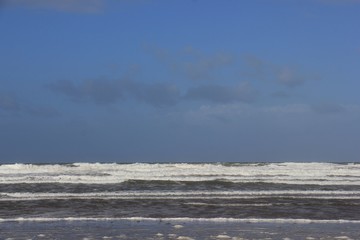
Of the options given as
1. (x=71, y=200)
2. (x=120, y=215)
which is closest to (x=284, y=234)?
(x=120, y=215)

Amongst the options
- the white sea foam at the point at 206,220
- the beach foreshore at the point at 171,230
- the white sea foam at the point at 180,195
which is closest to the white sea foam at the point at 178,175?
the white sea foam at the point at 180,195

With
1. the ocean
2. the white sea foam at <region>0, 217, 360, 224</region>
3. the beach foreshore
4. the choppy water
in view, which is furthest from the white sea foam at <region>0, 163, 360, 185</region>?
the beach foreshore

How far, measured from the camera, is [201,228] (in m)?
16.9

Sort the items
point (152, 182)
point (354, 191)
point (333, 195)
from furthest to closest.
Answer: point (152, 182)
point (354, 191)
point (333, 195)

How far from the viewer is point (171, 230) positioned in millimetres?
16625

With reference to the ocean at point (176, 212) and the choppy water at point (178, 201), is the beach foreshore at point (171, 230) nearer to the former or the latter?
the ocean at point (176, 212)

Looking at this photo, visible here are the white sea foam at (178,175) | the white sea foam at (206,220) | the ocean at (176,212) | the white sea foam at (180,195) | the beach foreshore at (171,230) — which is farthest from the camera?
the white sea foam at (178,175)

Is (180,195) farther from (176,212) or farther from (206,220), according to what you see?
(206,220)

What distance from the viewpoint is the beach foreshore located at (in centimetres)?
1550

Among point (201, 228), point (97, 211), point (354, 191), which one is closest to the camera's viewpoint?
point (201, 228)

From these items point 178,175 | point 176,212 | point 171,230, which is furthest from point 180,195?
point 178,175

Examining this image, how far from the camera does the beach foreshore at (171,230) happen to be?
50.9 ft

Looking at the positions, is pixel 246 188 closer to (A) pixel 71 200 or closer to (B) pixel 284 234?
(A) pixel 71 200

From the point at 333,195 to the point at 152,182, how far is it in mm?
13763
